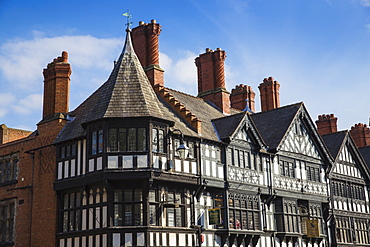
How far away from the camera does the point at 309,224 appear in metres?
29.6

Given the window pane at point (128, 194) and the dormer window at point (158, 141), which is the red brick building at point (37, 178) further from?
the dormer window at point (158, 141)

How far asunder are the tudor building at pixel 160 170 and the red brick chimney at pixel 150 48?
70 millimetres

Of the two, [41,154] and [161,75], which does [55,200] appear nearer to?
[41,154]

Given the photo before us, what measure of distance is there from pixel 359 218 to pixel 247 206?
1180 cm

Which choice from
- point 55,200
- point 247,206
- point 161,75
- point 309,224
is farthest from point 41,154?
point 309,224

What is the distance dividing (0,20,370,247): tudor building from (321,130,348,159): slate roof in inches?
67.1

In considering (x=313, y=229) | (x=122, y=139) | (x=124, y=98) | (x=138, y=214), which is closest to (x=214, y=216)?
(x=138, y=214)

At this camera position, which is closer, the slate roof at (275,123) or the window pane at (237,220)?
the window pane at (237,220)

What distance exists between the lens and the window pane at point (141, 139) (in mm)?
22469

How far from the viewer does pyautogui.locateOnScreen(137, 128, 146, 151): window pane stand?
22469 millimetres

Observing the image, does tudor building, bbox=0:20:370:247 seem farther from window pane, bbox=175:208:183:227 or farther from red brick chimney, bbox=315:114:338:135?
red brick chimney, bbox=315:114:338:135

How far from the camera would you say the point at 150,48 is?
29125 mm

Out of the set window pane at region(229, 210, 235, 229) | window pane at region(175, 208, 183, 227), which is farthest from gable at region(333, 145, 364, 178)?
window pane at region(175, 208, 183, 227)

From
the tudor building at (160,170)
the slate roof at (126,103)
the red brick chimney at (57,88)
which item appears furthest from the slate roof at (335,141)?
the red brick chimney at (57,88)
